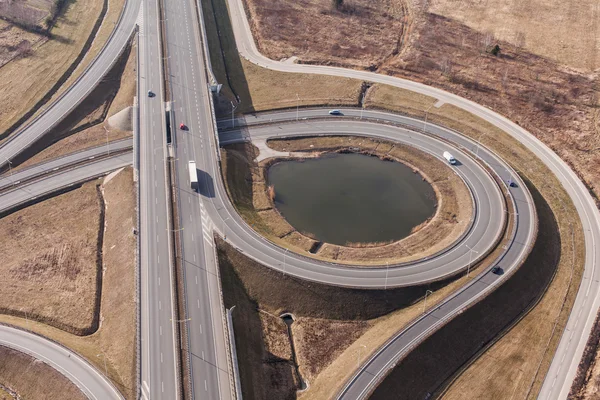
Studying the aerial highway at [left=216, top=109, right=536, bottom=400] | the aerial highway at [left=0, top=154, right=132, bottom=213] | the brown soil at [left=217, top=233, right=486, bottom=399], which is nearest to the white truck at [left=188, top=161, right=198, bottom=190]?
the aerial highway at [left=216, top=109, right=536, bottom=400]

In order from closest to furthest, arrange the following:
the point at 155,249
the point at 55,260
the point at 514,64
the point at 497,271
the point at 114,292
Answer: the point at 114,292 < the point at 155,249 < the point at 497,271 < the point at 55,260 < the point at 514,64

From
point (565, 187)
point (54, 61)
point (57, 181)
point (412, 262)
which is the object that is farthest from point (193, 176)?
point (565, 187)

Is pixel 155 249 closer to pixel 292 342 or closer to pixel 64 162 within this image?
pixel 292 342

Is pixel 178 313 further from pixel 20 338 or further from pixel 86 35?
pixel 86 35

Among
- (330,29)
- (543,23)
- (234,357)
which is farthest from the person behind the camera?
(543,23)

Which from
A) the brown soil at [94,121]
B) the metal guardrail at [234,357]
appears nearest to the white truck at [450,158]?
the metal guardrail at [234,357]

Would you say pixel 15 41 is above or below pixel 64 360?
above

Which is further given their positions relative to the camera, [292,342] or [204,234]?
[204,234]
